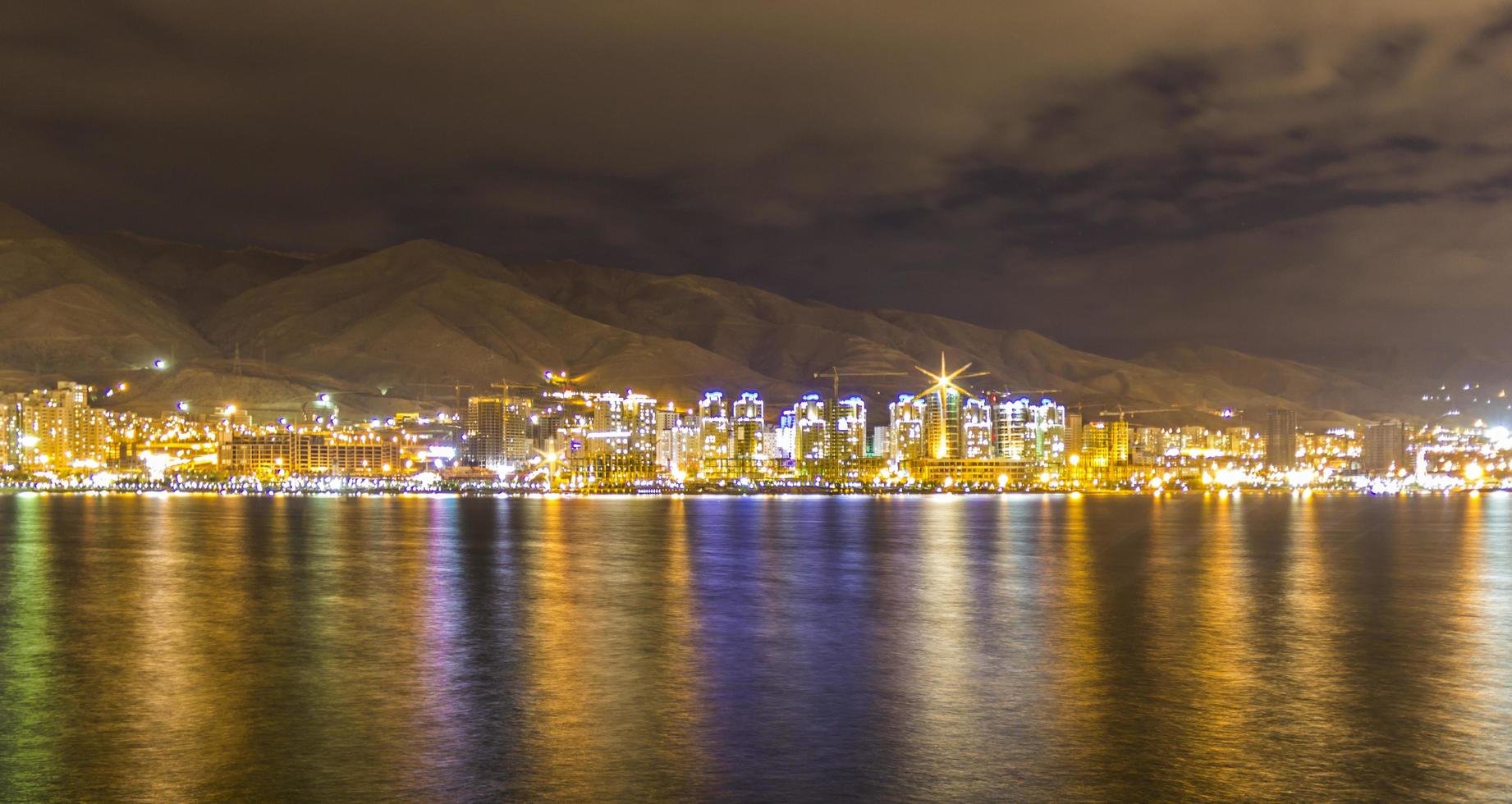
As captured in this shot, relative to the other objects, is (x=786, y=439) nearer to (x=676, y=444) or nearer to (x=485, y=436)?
(x=676, y=444)

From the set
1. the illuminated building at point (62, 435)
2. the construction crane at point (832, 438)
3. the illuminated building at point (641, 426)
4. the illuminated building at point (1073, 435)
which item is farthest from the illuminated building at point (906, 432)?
the illuminated building at point (62, 435)

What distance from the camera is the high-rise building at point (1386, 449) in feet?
629

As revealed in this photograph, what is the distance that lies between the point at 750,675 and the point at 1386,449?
19411 centimetres

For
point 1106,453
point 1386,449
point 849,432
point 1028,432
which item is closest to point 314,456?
point 849,432

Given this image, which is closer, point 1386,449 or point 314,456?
point 314,456

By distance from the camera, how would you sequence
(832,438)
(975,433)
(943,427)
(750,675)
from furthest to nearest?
(975,433), (943,427), (832,438), (750,675)

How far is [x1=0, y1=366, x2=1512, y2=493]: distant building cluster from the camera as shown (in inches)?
6171

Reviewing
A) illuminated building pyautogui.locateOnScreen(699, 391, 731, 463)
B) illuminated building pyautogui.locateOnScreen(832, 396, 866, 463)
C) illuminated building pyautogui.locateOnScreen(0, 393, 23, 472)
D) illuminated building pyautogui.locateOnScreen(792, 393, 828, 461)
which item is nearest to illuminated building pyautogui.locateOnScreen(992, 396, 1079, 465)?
illuminated building pyautogui.locateOnScreen(832, 396, 866, 463)

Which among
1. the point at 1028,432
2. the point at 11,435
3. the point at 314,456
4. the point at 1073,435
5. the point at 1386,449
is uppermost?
the point at 11,435

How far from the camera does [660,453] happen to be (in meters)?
168

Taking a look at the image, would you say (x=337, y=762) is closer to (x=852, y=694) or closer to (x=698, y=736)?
(x=698, y=736)

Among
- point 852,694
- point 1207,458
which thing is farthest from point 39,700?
point 1207,458

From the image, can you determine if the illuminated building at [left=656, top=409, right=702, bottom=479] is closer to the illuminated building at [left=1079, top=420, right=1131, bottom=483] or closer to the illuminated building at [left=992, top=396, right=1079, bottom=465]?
the illuminated building at [left=992, top=396, right=1079, bottom=465]

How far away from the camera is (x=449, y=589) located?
121ft
